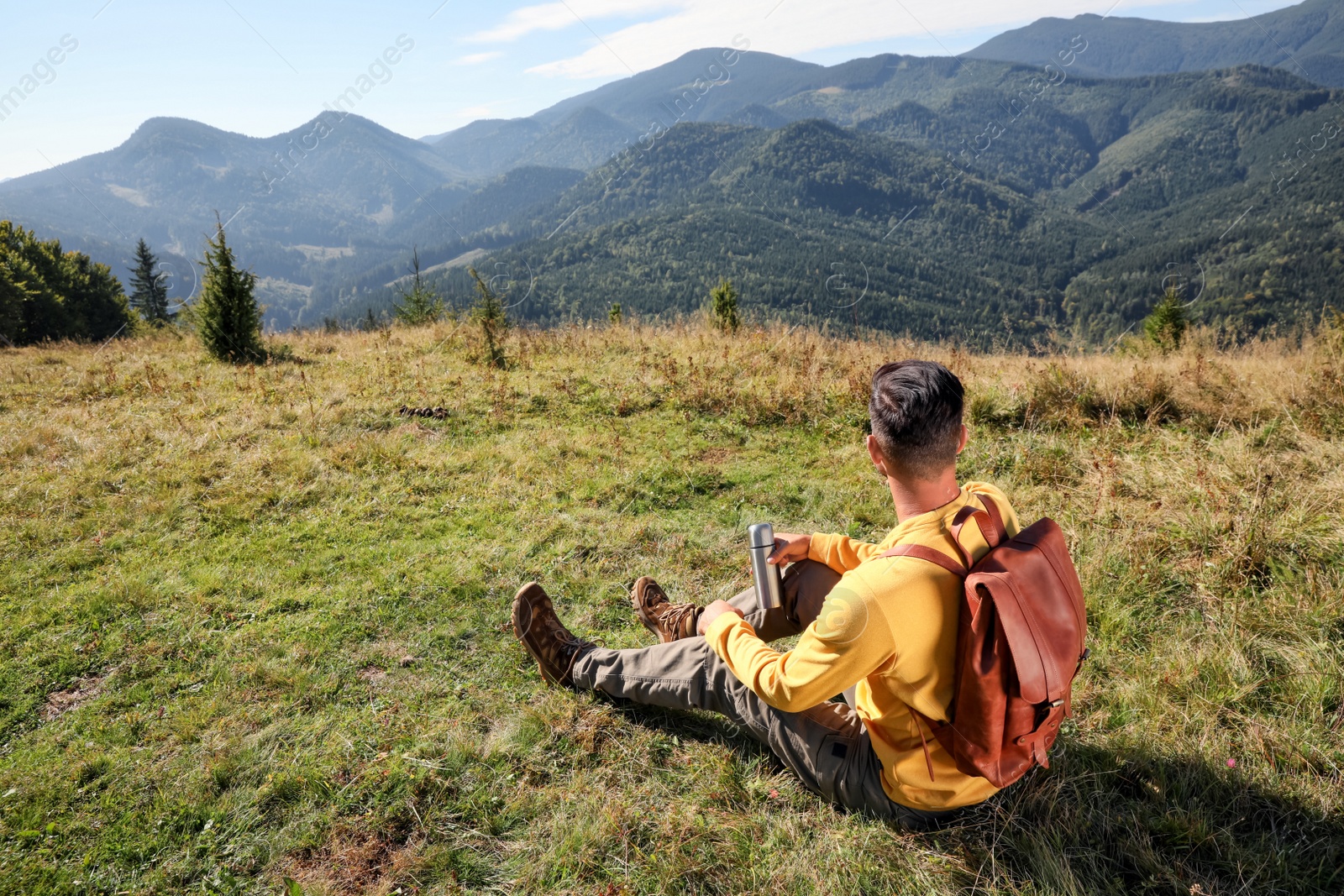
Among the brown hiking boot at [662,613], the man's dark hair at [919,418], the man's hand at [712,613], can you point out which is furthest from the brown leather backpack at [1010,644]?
the brown hiking boot at [662,613]

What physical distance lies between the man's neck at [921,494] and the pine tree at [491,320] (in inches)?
351

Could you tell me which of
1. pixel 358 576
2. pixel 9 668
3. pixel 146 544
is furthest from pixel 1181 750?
pixel 146 544

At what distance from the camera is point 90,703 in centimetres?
334

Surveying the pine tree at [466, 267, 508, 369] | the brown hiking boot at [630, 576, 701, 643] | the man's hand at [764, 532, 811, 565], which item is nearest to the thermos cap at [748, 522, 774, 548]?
the man's hand at [764, 532, 811, 565]

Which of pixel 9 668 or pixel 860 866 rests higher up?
pixel 9 668

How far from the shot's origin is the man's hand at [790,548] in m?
2.59

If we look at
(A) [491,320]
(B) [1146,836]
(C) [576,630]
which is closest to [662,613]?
(C) [576,630]

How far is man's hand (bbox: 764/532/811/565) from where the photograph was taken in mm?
2592

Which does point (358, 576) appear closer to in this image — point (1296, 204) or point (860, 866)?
point (860, 866)

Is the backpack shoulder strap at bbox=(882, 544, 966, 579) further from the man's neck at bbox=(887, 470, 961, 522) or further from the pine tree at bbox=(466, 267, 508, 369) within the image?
the pine tree at bbox=(466, 267, 508, 369)

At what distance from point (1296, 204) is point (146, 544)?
243m

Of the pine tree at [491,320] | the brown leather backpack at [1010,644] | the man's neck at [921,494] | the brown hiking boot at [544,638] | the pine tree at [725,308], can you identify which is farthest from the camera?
the pine tree at [725,308]

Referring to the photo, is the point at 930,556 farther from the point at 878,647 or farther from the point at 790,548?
the point at 790,548

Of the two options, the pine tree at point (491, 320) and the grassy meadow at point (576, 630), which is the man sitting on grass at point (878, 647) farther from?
the pine tree at point (491, 320)
